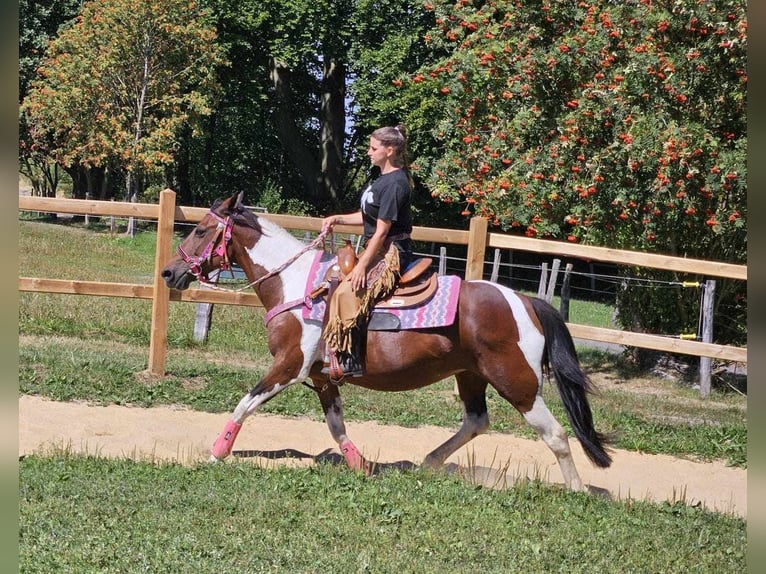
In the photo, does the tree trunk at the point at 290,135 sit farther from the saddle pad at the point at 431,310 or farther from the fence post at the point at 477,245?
the saddle pad at the point at 431,310

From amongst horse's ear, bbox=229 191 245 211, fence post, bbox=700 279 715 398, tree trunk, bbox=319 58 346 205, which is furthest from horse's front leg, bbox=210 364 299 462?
tree trunk, bbox=319 58 346 205

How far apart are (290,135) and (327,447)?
27111 millimetres

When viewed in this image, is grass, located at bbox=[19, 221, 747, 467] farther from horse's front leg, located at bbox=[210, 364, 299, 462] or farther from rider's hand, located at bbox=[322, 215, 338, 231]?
rider's hand, located at bbox=[322, 215, 338, 231]

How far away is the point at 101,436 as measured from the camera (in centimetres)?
725

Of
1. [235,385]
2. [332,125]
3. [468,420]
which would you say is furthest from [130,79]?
[468,420]

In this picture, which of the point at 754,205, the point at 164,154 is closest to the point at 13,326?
the point at 754,205

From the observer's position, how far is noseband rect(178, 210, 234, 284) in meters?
6.56

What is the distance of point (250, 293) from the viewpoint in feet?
30.3

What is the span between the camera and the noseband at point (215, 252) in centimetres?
656

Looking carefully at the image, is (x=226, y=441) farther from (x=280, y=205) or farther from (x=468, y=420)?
(x=280, y=205)

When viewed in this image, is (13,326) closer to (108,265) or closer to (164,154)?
(108,265)

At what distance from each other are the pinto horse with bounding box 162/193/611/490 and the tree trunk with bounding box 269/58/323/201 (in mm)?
26400

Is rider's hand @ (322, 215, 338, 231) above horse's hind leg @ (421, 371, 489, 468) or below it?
above

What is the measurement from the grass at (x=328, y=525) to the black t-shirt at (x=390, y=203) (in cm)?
174
